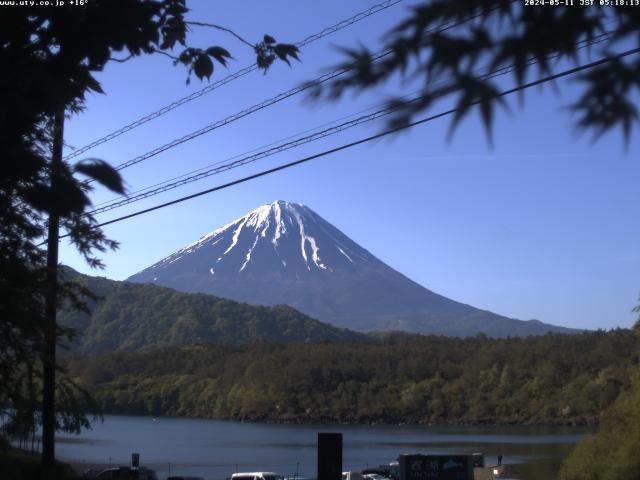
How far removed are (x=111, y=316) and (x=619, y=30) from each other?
15541 centimetres

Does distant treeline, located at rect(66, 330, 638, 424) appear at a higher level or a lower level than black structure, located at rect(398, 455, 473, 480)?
lower

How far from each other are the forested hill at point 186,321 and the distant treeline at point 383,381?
1066 inches

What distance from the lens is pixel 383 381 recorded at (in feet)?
363

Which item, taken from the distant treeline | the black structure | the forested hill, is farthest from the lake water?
the forested hill

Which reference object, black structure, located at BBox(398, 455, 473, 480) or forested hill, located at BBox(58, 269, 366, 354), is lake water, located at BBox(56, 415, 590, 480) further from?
forested hill, located at BBox(58, 269, 366, 354)

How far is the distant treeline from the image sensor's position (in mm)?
91750

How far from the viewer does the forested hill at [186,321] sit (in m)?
148

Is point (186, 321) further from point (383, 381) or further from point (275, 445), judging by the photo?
point (275, 445)

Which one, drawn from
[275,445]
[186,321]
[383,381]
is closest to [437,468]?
[275,445]

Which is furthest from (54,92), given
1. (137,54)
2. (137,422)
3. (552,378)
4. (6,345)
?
(552,378)

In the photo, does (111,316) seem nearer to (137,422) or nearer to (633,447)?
(137,422)

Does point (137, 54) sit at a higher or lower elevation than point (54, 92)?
higher

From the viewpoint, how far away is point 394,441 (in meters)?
71.6

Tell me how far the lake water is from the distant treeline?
5.01 meters
